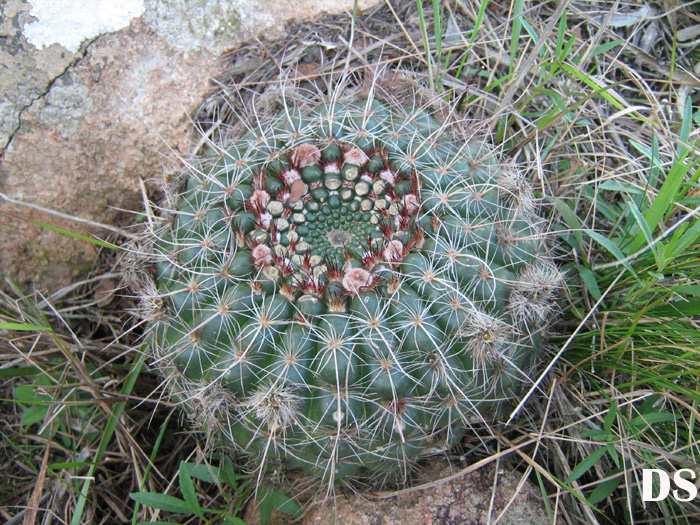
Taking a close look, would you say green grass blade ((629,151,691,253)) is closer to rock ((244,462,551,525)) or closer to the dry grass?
the dry grass

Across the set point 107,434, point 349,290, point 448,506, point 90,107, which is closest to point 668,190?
point 349,290

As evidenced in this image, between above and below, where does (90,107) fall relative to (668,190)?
above

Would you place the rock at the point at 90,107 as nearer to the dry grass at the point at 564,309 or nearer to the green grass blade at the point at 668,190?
the dry grass at the point at 564,309

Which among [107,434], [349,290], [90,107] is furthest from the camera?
[90,107]

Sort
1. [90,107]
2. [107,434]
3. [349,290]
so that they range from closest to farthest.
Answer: [349,290]
[107,434]
[90,107]

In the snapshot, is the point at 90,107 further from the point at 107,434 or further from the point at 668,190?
the point at 668,190

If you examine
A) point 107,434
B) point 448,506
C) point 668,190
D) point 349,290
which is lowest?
point 448,506

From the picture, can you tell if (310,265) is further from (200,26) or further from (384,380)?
(200,26)

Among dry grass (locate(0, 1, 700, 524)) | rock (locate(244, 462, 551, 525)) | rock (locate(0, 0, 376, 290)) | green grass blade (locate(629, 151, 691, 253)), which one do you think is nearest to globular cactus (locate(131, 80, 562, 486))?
rock (locate(244, 462, 551, 525))
